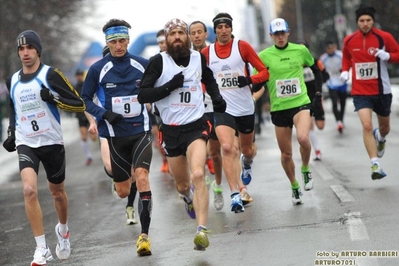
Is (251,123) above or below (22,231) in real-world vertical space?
above

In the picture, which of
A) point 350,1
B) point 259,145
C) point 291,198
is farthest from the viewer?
point 350,1

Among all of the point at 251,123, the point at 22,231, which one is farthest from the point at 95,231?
the point at 251,123

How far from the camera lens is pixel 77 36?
6669 cm

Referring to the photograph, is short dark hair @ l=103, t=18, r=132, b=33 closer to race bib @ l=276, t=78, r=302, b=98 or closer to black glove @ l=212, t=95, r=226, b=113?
black glove @ l=212, t=95, r=226, b=113

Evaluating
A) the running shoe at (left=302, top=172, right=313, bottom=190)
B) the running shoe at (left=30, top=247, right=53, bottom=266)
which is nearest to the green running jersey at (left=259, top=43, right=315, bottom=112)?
the running shoe at (left=302, top=172, right=313, bottom=190)

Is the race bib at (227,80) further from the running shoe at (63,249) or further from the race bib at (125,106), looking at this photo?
the running shoe at (63,249)

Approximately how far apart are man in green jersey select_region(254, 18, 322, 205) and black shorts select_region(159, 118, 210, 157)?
2588mm

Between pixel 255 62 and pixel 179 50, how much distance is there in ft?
7.84

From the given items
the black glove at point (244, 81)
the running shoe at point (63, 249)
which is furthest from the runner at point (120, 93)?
the black glove at point (244, 81)

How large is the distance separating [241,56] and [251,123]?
87 cm

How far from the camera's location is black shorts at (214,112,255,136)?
11.6m

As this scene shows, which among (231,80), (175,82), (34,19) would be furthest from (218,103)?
(34,19)

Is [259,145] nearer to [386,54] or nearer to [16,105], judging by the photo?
[386,54]

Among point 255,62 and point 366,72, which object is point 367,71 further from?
point 255,62
